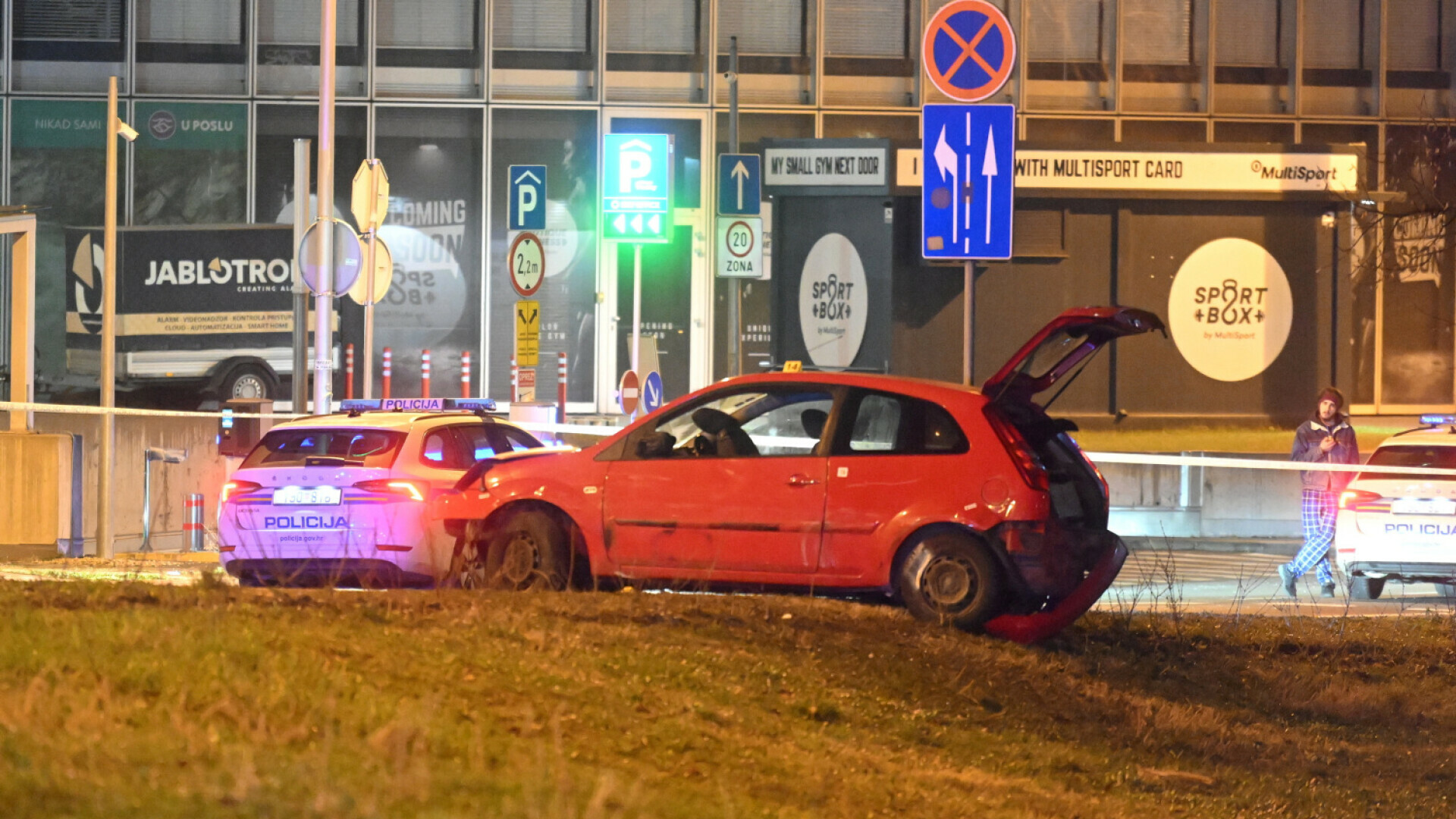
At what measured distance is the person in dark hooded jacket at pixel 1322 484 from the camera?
45.3 feet

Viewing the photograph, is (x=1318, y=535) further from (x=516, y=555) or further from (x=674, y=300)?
(x=674, y=300)

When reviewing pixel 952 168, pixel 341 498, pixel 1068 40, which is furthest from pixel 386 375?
pixel 952 168

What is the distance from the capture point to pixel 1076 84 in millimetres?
35125

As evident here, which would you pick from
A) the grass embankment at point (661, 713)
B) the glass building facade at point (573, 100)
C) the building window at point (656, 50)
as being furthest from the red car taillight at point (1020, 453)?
the building window at point (656, 50)

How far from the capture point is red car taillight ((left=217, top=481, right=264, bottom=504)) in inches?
443

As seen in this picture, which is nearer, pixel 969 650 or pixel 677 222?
pixel 969 650

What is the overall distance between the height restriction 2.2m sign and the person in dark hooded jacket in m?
5.12

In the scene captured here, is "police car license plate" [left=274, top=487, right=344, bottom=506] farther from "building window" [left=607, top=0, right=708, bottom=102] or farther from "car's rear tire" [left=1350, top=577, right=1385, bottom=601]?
"building window" [left=607, top=0, right=708, bottom=102]

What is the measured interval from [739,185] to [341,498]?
16139mm

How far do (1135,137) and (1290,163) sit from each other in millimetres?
13753

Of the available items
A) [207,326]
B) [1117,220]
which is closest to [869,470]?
[1117,220]

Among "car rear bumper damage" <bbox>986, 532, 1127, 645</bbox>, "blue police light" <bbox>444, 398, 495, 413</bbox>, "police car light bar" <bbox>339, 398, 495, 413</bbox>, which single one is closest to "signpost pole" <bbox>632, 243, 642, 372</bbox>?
"blue police light" <bbox>444, 398, 495, 413</bbox>

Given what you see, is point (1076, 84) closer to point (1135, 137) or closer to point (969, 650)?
point (1135, 137)

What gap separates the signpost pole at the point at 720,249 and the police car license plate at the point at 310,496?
16.8 m
